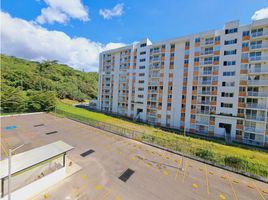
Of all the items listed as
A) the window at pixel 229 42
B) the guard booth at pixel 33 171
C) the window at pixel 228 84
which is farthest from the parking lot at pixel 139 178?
the window at pixel 229 42

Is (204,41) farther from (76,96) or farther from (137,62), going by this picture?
(76,96)

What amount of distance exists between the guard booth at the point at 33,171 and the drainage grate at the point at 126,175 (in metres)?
4.75

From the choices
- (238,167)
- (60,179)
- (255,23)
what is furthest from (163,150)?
(255,23)

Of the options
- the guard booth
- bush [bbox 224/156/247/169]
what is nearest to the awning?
the guard booth

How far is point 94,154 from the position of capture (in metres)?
14.5

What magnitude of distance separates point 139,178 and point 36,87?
2661 inches

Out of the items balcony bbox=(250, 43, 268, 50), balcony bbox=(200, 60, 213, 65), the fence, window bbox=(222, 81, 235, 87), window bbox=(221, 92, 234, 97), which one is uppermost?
balcony bbox=(250, 43, 268, 50)

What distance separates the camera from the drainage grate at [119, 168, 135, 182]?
10642 millimetres

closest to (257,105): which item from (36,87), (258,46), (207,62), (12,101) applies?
(258,46)

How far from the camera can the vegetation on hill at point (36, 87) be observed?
33.2 meters

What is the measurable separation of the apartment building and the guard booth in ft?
92.7

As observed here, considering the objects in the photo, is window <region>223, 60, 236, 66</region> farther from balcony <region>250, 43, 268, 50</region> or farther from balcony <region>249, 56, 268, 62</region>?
balcony <region>250, 43, 268, 50</region>

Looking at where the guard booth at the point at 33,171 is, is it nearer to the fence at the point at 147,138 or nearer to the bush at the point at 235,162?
the fence at the point at 147,138

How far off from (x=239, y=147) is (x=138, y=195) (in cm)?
2441
